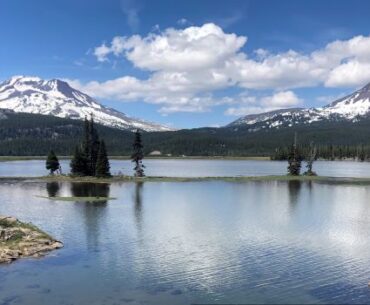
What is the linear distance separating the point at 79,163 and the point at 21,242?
332 ft

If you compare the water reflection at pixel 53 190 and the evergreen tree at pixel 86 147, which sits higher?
the evergreen tree at pixel 86 147

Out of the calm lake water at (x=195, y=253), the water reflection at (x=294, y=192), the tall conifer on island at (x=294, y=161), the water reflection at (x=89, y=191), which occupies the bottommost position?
the calm lake water at (x=195, y=253)

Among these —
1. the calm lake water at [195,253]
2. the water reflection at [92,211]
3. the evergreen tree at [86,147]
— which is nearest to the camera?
the calm lake water at [195,253]

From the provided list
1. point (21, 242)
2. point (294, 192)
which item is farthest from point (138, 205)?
point (294, 192)

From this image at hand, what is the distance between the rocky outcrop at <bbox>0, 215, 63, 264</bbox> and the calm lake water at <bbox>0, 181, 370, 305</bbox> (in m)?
1.57

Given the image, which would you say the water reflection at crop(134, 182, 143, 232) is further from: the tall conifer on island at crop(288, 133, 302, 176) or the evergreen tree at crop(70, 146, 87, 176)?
the tall conifer on island at crop(288, 133, 302, 176)

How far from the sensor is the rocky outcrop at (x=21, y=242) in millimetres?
49000

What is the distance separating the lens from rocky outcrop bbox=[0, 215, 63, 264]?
49.0 meters

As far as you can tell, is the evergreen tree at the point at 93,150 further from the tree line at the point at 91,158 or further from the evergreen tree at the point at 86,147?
the evergreen tree at the point at 86,147

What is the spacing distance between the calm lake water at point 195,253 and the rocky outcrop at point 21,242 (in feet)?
5.14

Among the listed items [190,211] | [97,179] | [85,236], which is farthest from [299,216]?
[97,179]

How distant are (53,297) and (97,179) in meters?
111

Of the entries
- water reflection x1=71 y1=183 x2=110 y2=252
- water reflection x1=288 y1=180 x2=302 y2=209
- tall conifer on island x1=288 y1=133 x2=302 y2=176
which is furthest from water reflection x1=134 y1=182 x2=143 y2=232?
tall conifer on island x1=288 y1=133 x2=302 y2=176

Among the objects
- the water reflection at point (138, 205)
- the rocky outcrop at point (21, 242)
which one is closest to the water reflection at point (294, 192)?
the water reflection at point (138, 205)
